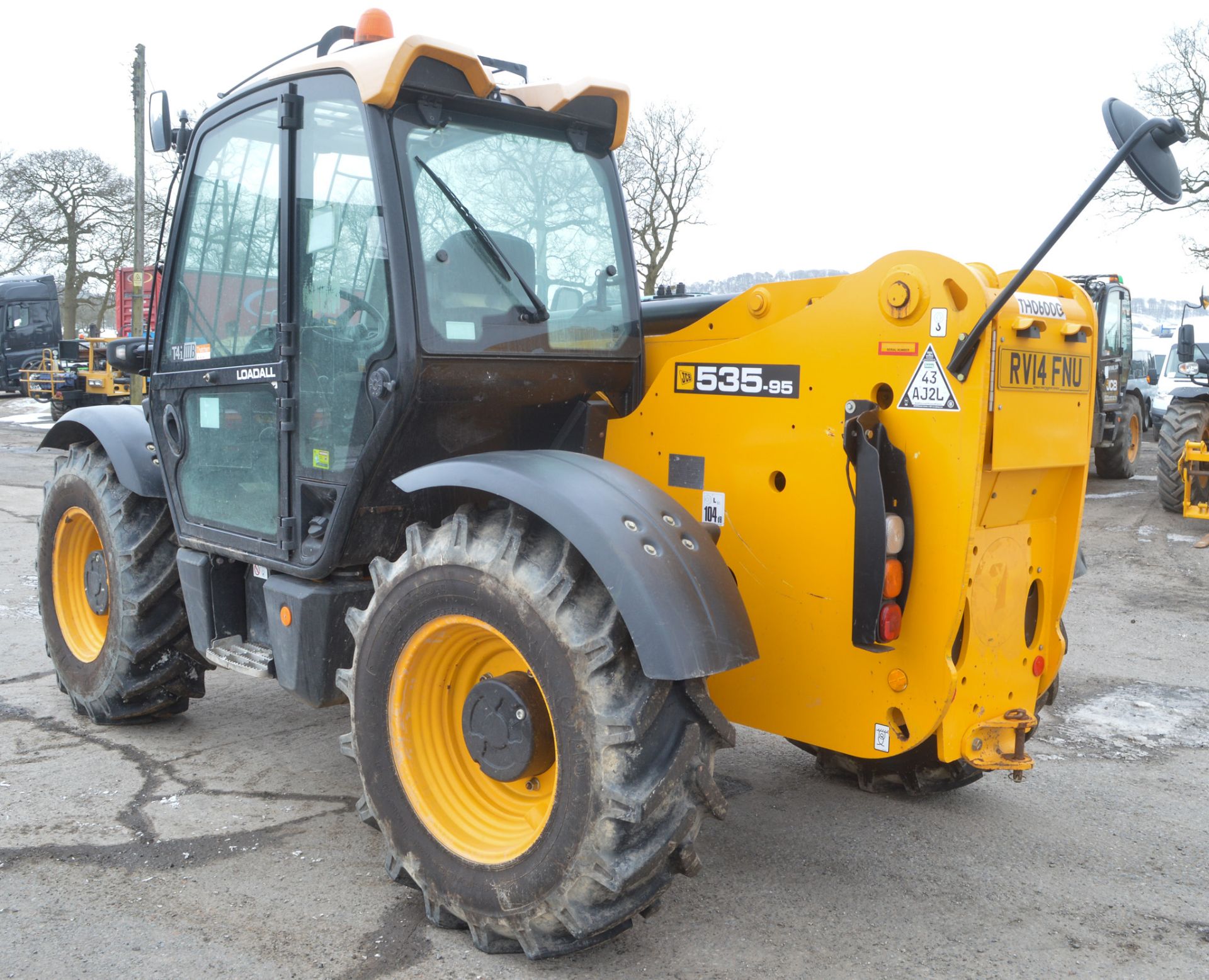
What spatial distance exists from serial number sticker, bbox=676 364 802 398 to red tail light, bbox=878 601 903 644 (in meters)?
0.68

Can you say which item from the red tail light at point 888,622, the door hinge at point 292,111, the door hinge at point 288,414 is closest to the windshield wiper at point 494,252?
the door hinge at point 292,111

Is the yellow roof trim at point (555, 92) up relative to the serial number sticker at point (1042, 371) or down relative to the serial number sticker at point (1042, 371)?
up

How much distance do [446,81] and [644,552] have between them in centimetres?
165

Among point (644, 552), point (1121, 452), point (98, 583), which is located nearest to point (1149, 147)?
point (644, 552)

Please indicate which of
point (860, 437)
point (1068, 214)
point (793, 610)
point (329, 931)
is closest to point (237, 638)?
point (329, 931)

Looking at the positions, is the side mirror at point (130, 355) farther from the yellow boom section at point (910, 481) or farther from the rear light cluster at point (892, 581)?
the rear light cluster at point (892, 581)

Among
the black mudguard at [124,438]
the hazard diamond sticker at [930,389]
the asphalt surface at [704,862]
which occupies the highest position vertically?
the hazard diamond sticker at [930,389]

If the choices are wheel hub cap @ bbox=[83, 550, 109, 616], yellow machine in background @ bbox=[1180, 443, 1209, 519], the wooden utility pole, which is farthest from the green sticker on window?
the wooden utility pole

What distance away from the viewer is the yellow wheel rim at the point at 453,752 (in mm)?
3127

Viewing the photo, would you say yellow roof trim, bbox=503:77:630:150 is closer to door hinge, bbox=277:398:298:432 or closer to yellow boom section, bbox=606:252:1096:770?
yellow boom section, bbox=606:252:1096:770

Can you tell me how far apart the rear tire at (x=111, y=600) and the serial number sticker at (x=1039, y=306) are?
3.50m

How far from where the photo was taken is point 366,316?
3424 mm

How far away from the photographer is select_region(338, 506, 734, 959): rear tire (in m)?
2.74

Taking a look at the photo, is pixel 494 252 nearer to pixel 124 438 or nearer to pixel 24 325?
pixel 124 438
